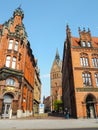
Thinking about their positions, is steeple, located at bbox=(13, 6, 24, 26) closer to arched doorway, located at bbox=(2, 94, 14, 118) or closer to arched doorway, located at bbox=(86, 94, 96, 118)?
arched doorway, located at bbox=(2, 94, 14, 118)

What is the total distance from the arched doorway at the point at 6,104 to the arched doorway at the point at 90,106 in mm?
14885

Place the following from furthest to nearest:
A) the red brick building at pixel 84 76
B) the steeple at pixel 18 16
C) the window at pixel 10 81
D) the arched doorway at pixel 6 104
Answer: the steeple at pixel 18 16 < the window at pixel 10 81 < the red brick building at pixel 84 76 < the arched doorway at pixel 6 104

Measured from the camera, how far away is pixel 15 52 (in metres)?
30.5

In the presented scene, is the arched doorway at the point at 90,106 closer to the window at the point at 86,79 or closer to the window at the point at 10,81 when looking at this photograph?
the window at the point at 86,79

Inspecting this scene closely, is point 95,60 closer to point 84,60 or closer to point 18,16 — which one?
point 84,60

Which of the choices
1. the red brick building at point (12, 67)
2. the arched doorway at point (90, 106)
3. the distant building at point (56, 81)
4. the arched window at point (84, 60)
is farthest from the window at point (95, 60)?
the distant building at point (56, 81)

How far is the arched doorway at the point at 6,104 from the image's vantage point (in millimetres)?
26003

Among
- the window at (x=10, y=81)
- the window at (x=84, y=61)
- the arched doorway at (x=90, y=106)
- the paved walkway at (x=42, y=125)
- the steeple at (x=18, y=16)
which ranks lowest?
the paved walkway at (x=42, y=125)

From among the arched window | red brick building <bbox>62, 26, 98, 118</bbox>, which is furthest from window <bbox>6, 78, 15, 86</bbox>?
the arched window

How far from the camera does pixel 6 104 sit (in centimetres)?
2675

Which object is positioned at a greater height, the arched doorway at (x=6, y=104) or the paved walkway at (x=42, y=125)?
the arched doorway at (x=6, y=104)

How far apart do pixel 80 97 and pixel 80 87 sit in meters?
1.90

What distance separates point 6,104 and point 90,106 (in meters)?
16.1

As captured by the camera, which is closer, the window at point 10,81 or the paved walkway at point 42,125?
the paved walkway at point 42,125
